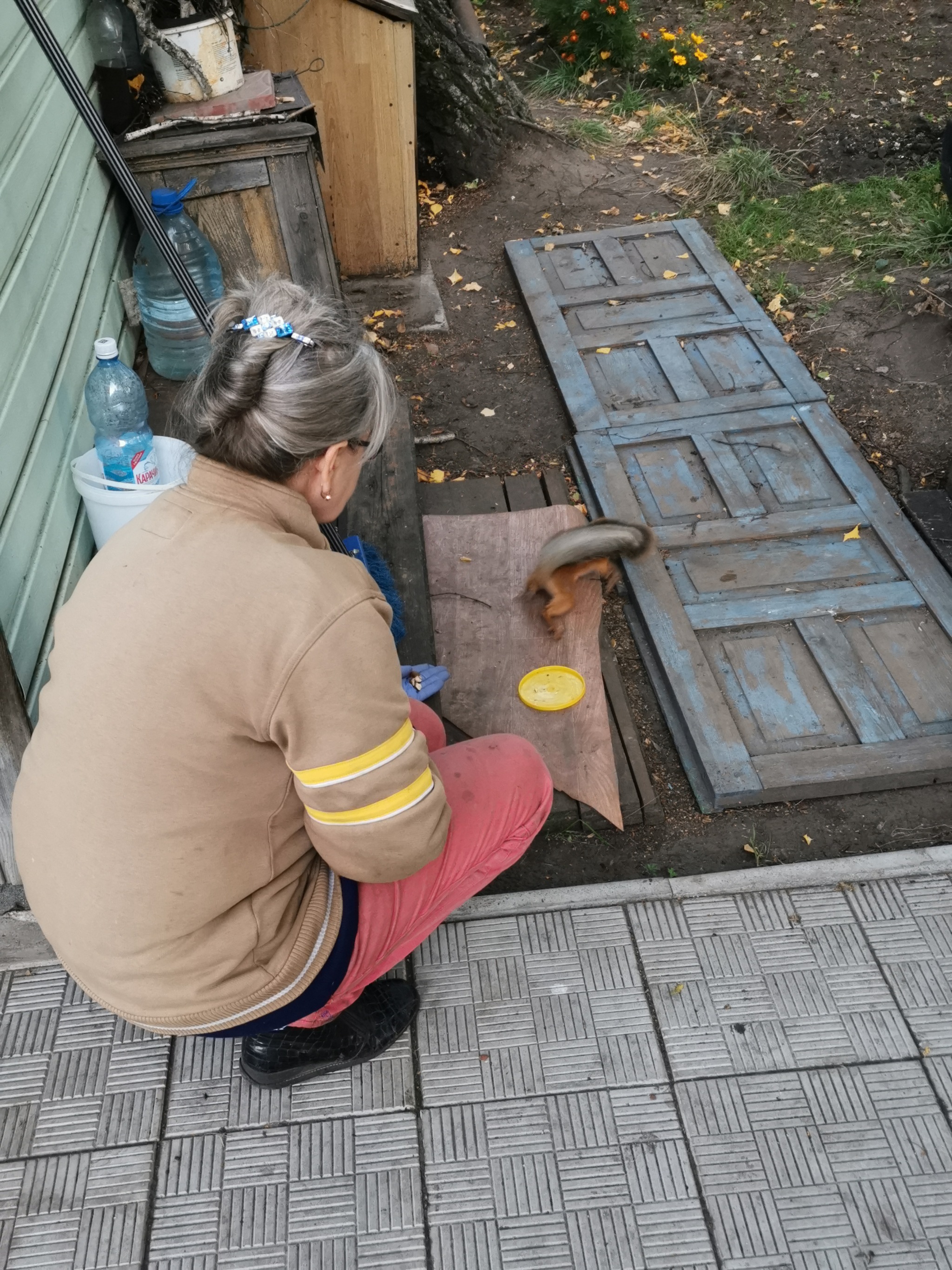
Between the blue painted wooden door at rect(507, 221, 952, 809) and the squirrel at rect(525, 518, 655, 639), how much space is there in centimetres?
26

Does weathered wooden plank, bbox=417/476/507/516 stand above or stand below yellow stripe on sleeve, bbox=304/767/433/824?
below

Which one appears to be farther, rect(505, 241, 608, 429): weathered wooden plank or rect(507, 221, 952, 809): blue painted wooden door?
rect(505, 241, 608, 429): weathered wooden plank

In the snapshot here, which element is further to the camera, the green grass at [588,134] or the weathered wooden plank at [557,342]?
the green grass at [588,134]

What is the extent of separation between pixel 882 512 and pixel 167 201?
11.6 ft

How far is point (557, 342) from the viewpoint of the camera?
5.48 m

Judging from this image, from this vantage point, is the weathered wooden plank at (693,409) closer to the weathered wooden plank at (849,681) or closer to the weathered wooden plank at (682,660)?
the weathered wooden plank at (682,660)

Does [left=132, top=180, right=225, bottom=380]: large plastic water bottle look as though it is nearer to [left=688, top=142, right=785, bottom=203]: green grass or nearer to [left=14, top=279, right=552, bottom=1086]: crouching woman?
[left=14, top=279, right=552, bottom=1086]: crouching woman

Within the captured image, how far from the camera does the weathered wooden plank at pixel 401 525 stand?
3562 mm

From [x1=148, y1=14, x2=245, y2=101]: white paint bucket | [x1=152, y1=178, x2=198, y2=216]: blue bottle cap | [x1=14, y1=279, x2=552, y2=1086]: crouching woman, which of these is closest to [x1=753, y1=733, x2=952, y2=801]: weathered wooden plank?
[x1=14, y1=279, x2=552, y2=1086]: crouching woman

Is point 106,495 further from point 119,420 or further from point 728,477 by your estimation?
point 728,477

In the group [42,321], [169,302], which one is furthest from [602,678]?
[169,302]

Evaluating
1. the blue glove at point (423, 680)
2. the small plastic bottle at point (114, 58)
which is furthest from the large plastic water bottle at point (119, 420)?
the small plastic bottle at point (114, 58)

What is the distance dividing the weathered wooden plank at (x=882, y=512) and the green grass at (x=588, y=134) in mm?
3984

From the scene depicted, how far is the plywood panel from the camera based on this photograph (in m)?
5.37
